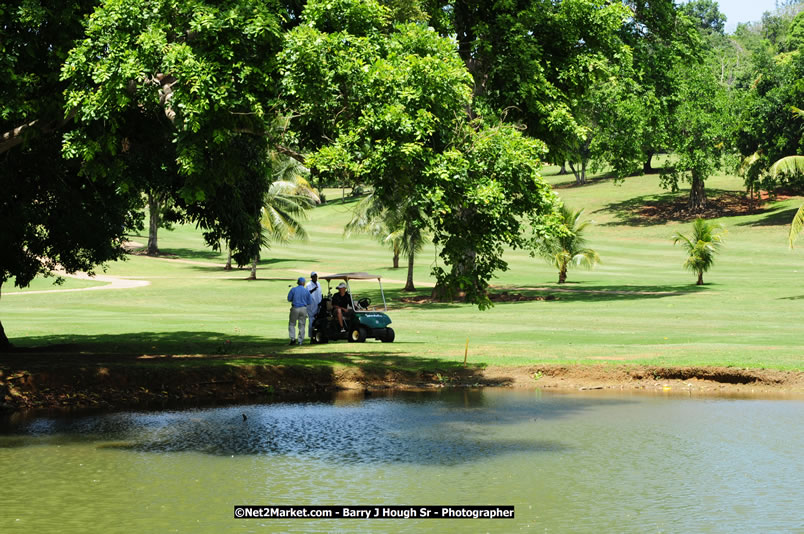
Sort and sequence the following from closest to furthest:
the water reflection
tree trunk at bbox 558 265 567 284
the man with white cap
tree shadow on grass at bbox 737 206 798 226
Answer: the water reflection < the man with white cap < tree trunk at bbox 558 265 567 284 < tree shadow on grass at bbox 737 206 798 226

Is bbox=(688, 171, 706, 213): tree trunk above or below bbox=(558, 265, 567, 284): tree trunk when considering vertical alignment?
above

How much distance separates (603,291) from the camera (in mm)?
45125

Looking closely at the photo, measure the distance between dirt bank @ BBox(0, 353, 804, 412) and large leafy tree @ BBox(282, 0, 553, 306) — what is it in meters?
2.59

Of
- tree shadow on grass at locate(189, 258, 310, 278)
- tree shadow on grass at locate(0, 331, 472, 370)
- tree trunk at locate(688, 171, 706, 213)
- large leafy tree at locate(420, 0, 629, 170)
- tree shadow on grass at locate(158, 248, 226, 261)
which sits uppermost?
large leafy tree at locate(420, 0, 629, 170)

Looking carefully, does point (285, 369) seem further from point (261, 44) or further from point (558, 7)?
point (558, 7)

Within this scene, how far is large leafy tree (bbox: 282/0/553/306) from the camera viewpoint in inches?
616

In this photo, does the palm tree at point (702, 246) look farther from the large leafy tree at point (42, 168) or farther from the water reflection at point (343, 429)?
the water reflection at point (343, 429)

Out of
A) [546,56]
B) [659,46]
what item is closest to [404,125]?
[546,56]

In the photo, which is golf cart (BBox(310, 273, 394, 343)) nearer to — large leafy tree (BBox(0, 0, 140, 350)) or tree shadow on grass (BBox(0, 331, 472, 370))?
tree shadow on grass (BBox(0, 331, 472, 370))

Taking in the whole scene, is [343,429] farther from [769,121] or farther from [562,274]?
[769,121]

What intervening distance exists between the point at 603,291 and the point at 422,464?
3462 cm

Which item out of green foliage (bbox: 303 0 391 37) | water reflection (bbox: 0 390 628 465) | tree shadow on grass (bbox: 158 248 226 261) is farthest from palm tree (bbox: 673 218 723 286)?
tree shadow on grass (bbox: 158 248 226 261)

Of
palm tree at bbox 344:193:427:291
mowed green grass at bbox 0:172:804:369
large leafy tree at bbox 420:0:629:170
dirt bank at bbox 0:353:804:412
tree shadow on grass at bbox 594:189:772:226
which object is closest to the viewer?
dirt bank at bbox 0:353:804:412

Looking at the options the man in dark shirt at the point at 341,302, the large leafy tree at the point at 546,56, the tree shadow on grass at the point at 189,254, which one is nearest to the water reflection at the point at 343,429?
Answer: the man in dark shirt at the point at 341,302
